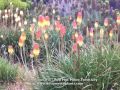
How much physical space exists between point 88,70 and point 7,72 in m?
1.82

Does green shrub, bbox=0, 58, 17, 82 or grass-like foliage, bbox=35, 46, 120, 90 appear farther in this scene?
green shrub, bbox=0, 58, 17, 82

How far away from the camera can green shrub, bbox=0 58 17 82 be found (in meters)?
6.28

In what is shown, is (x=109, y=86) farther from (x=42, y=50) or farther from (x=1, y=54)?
(x=1, y=54)

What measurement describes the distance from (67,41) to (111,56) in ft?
8.99

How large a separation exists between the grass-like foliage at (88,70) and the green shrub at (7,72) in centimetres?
127

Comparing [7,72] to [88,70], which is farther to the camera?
[7,72]

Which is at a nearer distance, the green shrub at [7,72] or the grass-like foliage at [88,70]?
the grass-like foliage at [88,70]

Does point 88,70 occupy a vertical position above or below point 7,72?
above

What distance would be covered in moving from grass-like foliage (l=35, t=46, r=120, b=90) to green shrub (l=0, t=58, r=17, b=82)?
1269 mm

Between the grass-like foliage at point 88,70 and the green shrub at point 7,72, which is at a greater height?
the grass-like foliage at point 88,70

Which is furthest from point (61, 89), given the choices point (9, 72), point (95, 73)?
point (9, 72)

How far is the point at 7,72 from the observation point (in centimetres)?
625

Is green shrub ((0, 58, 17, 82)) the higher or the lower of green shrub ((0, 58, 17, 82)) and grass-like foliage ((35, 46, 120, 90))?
the lower

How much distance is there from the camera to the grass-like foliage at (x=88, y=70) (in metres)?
4.86
